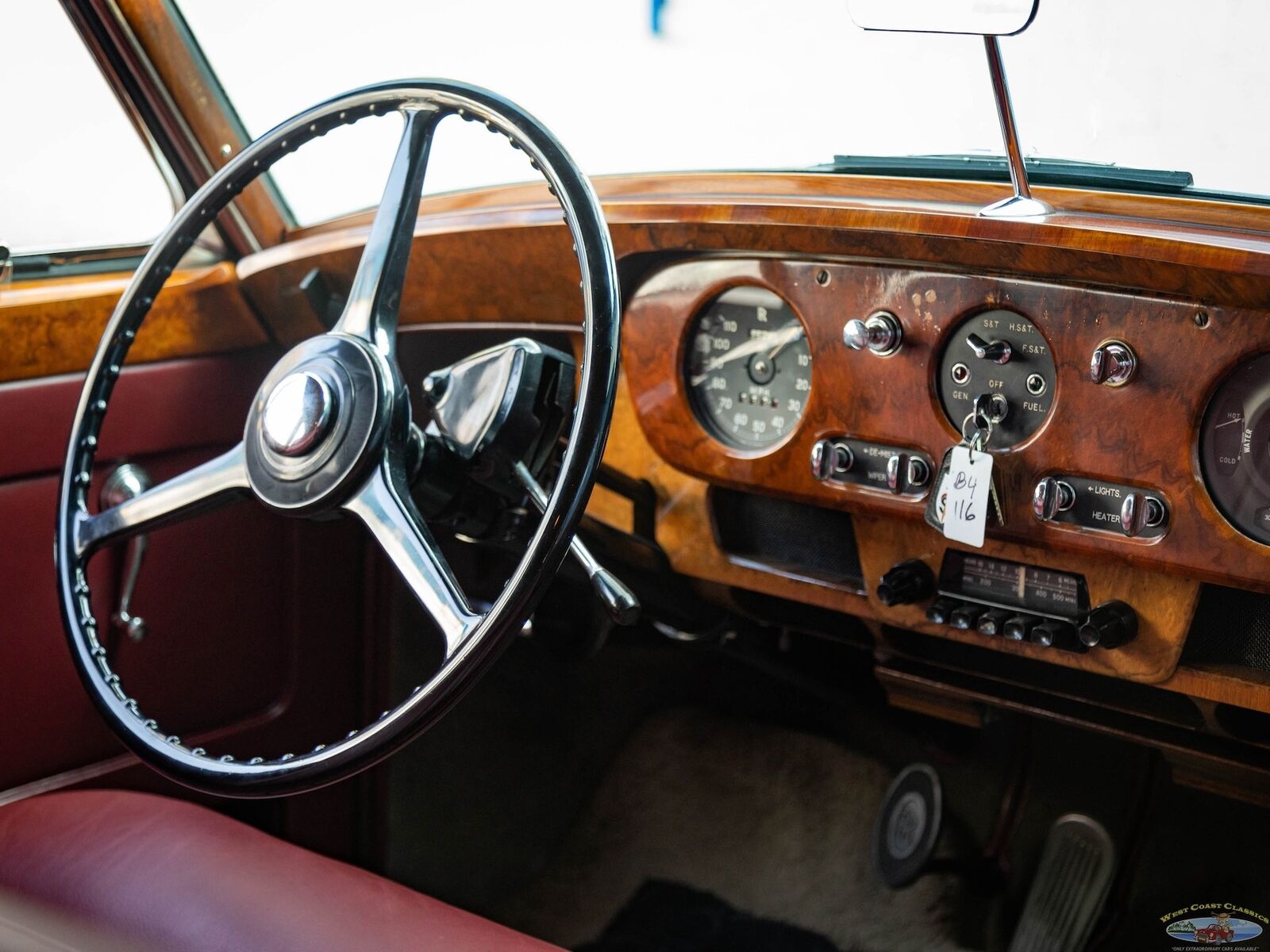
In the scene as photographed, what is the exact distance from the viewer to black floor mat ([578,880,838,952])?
1.86 meters

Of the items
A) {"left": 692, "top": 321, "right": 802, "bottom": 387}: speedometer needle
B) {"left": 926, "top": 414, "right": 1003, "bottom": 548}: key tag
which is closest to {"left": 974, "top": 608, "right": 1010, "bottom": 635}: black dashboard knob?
{"left": 926, "top": 414, "right": 1003, "bottom": 548}: key tag

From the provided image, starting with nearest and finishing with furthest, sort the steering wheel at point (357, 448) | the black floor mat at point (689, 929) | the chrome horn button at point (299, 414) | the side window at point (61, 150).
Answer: the steering wheel at point (357, 448) → the chrome horn button at point (299, 414) → the side window at point (61, 150) → the black floor mat at point (689, 929)

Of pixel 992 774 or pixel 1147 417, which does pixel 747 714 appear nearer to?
pixel 992 774

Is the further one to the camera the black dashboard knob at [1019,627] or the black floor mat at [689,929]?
the black floor mat at [689,929]

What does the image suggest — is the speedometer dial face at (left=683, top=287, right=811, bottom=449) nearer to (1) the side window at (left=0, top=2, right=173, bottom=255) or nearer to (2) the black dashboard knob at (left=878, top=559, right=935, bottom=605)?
(2) the black dashboard knob at (left=878, top=559, right=935, bottom=605)

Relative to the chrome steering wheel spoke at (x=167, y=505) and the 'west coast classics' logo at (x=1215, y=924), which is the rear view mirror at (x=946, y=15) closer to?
the chrome steering wheel spoke at (x=167, y=505)

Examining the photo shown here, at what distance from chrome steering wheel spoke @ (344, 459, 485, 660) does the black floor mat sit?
3.41 ft

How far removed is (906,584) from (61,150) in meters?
1.33

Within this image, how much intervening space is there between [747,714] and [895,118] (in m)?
1.06

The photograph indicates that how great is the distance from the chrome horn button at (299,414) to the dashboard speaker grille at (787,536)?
2.02 feet

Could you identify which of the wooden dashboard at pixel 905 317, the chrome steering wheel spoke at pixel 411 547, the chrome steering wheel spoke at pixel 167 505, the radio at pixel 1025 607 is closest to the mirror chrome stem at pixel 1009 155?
the wooden dashboard at pixel 905 317

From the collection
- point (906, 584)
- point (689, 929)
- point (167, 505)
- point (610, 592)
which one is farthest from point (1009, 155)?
point (689, 929)

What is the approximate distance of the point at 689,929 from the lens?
1.90m

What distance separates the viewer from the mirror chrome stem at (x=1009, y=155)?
3.84 ft
